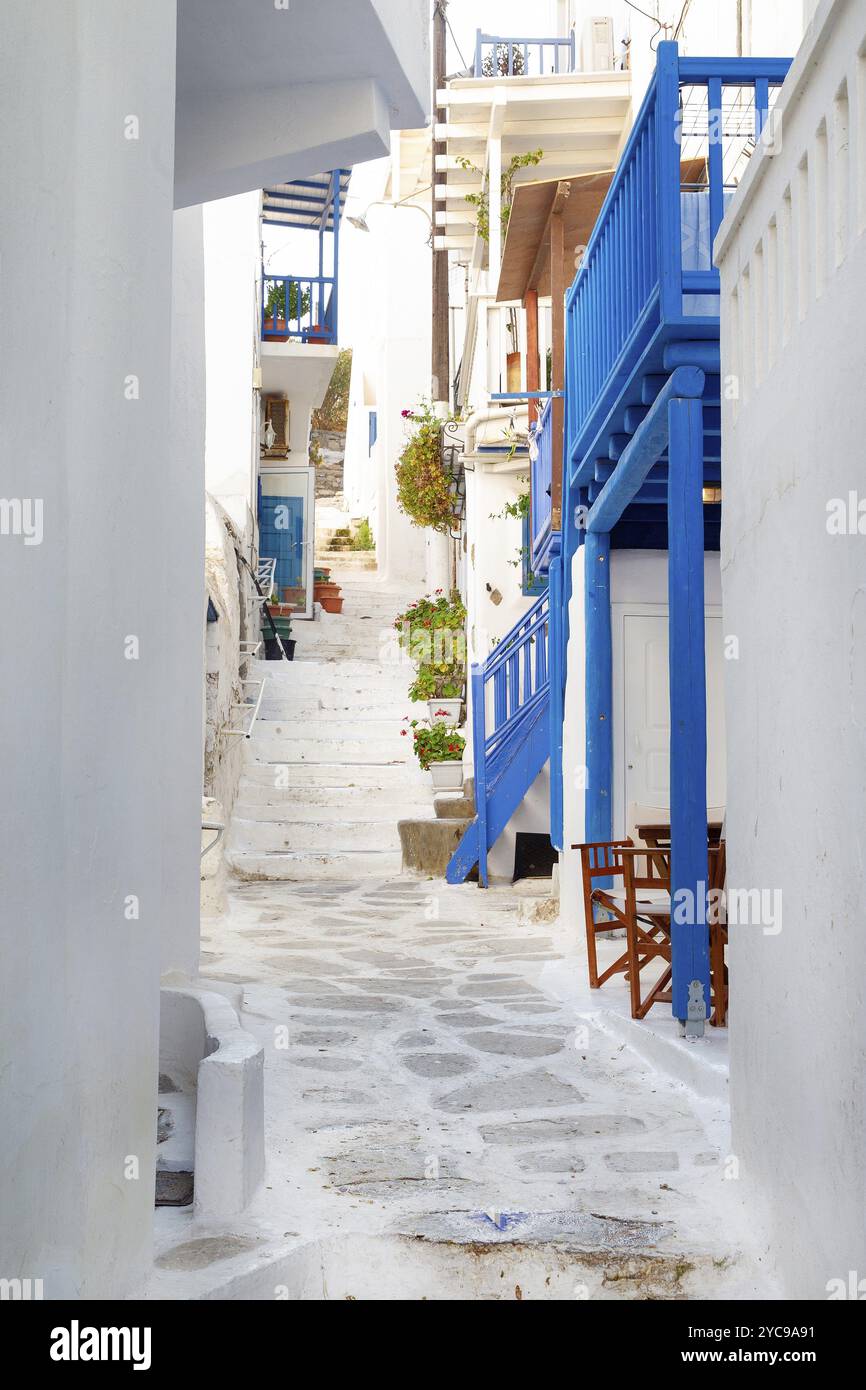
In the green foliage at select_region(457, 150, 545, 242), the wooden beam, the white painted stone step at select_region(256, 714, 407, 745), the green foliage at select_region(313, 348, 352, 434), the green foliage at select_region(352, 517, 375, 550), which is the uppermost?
the green foliage at select_region(313, 348, 352, 434)

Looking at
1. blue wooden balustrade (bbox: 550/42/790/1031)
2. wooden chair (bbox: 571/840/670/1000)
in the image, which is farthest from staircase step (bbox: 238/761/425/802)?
blue wooden balustrade (bbox: 550/42/790/1031)

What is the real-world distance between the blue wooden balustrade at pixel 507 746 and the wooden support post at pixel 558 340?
6.02ft

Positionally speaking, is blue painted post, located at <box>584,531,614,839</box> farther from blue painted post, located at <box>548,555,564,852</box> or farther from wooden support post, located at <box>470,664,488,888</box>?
wooden support post, located at <box>470,664,488,888</box>

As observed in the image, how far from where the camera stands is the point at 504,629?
14172mm

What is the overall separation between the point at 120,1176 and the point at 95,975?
0.48m

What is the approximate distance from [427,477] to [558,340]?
27.2 feet

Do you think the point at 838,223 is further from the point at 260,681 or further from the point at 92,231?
the point at 260,681

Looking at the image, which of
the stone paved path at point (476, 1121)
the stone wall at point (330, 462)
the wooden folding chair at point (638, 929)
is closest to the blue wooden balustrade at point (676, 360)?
the wooden folding chair at point (638, 929)

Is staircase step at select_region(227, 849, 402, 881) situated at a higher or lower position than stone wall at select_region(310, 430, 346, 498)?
lower

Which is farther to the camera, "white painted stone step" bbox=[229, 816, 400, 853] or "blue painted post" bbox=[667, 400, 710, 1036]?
"white painted stone step" bbox=[229, 816, 400, 853]

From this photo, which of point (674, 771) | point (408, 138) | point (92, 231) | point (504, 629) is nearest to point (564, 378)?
point (674, 771)

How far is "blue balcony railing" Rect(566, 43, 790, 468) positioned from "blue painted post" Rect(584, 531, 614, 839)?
4.05 ft

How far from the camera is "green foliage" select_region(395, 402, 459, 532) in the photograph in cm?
1708

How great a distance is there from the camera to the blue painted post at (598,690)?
26.5ft
